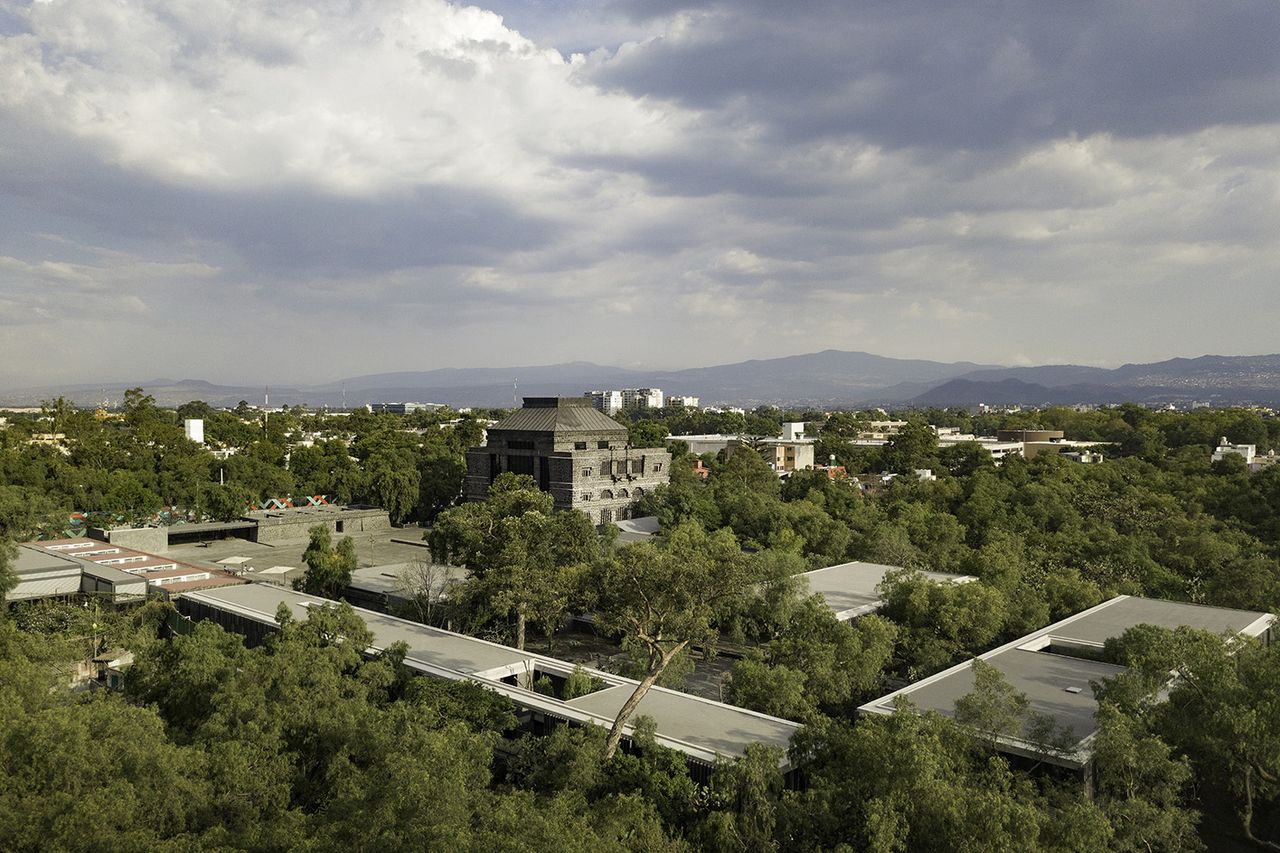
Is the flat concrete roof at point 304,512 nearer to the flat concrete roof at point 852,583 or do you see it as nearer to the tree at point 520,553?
the tree at point 520,553

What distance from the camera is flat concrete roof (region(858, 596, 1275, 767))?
1568 cm

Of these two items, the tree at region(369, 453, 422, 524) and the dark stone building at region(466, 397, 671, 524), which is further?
the tree at region(369, 453, 422, 524)

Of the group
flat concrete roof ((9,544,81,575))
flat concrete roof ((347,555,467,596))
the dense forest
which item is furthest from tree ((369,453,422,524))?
the dense forest

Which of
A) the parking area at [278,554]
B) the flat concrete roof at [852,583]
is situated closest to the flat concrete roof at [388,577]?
the parking area at [278,554]

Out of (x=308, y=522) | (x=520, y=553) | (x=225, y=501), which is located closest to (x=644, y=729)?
(x=520, y=553)

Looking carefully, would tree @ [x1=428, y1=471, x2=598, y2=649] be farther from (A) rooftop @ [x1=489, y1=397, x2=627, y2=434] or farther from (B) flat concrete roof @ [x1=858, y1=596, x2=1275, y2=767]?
(A) rooftop @ [x1=489, y1=397, x2=627, y2=434]

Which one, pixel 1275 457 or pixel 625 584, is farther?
pixel 1275 457

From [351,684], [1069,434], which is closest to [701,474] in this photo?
[351,684]

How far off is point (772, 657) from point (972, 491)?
90.1ft

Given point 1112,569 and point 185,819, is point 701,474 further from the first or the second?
point 185,819

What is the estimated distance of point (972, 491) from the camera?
43.0m

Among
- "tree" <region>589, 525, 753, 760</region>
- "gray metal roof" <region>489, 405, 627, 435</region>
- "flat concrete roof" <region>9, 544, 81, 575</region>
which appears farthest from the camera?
"gray metal roof" <region>489, 405, 627, 435</region>

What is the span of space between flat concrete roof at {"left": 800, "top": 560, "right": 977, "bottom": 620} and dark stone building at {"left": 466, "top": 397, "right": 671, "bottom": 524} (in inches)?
629

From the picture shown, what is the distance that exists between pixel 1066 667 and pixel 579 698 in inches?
444
